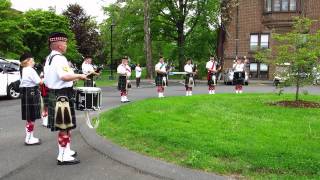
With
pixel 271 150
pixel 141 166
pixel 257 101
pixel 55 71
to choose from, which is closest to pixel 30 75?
pixel 55 71

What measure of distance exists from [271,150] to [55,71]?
3.64 metres

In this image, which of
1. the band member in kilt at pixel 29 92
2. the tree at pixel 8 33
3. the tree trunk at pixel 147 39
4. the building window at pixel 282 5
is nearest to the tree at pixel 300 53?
the band member in kilt at pixel 29 92

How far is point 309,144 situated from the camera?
328 inches

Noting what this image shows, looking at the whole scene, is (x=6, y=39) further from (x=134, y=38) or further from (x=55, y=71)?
(x=55, y=71)

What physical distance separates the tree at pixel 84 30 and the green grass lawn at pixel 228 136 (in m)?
48.7


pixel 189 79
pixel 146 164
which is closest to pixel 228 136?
pixel 146 164

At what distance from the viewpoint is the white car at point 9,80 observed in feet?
70.9

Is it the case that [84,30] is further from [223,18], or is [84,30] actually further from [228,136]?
[228,136]

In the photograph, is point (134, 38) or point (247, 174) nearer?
point (247, 174)

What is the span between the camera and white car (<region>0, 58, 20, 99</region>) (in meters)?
21.6

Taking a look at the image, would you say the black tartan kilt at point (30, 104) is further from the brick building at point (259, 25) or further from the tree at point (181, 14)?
the tree at point (181, 14)

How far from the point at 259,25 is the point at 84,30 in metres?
24.6

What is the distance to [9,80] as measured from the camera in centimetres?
2195

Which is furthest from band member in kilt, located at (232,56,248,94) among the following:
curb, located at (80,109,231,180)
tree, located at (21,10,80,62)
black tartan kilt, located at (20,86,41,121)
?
tree, located at (21,10,80,62)
